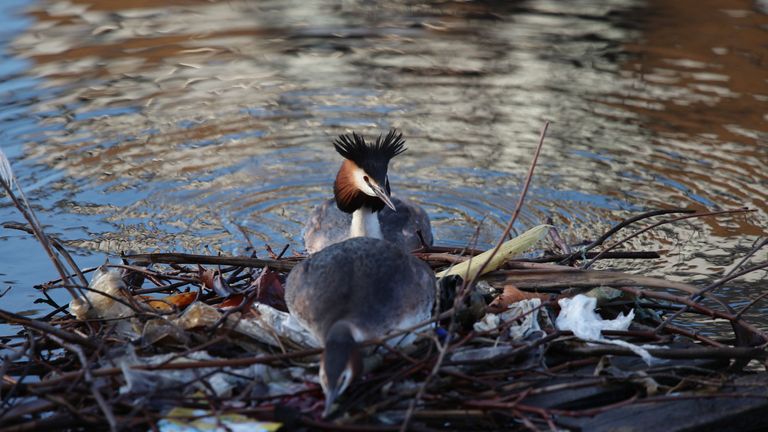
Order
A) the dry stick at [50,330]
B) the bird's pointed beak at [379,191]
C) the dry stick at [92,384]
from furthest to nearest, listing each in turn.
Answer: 1. the bird's pointed beak at [379,191]
2. the dry stick at [50,330]
3. the dry stick at [92,384]

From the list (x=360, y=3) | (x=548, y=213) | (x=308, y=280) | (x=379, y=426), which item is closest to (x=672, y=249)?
(x=548, y=213)

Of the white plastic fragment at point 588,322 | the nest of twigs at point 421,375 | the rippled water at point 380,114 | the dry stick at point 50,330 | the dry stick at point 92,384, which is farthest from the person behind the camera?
the rippled water at point 380,114

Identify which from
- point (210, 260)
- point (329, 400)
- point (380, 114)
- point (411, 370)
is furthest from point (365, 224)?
point (380, 114)

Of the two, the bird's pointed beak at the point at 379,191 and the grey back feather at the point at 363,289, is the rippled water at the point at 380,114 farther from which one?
the grey back feather at the point at 363,289

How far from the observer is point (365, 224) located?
747 cm

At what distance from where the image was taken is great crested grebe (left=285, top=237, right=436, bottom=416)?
452cm

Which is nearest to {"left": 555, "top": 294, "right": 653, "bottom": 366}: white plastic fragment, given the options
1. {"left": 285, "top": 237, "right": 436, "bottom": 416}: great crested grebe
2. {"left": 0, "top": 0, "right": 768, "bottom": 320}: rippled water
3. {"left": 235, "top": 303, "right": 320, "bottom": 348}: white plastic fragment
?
{"left": 285, "top": 237, "right": 436, "bottom": 416}: great crested grebe

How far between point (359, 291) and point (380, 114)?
6.53 metres

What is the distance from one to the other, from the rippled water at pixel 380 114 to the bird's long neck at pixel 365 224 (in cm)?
110

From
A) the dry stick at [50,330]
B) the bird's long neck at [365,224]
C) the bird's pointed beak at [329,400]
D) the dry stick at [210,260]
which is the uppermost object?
the dry stick at [50,330]

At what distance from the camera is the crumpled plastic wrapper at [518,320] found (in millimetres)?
4758

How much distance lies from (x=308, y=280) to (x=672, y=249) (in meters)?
4.08

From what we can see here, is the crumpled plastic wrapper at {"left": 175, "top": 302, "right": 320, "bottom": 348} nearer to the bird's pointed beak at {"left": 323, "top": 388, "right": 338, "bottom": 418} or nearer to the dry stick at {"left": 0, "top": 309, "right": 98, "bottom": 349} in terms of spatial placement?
the dry stick at {"left": 0, "top": 309, "right": 98, "bottom": 349}

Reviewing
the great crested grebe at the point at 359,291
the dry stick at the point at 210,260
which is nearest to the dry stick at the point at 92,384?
the great crested grebe at the point at 359,291
